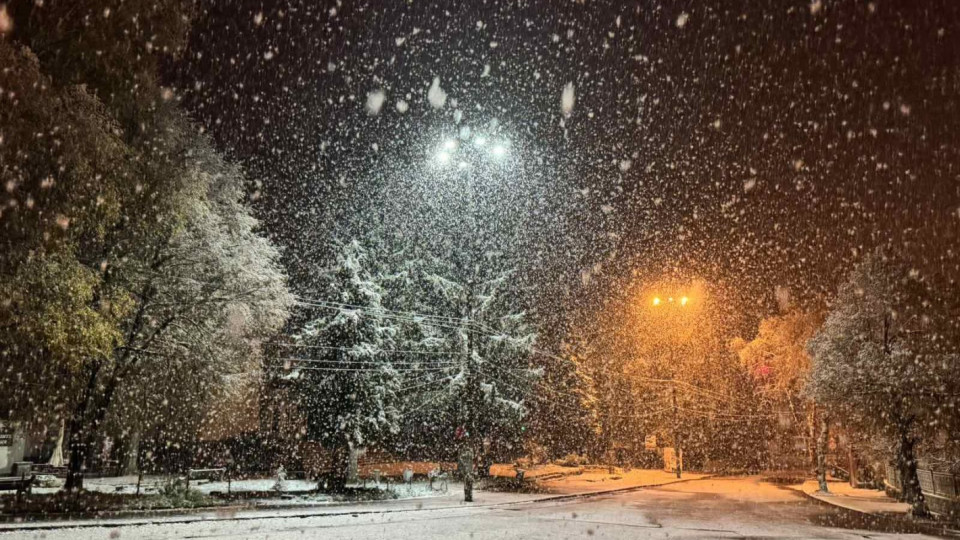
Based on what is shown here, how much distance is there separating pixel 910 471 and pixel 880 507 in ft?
13.0

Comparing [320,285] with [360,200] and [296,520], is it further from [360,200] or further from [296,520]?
[296,520]

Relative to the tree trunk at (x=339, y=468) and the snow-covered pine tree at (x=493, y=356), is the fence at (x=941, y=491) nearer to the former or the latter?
the snow-covered pine tree at (x=493, y=356)

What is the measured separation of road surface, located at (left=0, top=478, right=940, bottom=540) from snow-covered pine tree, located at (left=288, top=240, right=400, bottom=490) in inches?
261

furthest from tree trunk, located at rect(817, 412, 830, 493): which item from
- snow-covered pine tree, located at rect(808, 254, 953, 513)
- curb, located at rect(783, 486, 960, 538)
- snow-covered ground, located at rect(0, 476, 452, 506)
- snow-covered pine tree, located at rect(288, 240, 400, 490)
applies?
snow-covered pine tree, located at rect(288, 240, 400, 490)

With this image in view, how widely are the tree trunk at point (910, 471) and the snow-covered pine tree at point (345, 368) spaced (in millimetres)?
17984

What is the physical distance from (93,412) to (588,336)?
3551 centimetres

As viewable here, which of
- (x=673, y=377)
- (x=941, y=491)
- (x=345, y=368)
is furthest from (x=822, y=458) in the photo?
(x=345, y=368)

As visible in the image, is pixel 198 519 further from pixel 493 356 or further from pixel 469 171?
pixel 493 356

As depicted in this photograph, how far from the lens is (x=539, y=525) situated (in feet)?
48.0

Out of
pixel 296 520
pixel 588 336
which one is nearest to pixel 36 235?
pixel 296 520

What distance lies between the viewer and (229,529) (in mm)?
13750

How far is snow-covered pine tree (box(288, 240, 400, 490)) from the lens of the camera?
25062 mm

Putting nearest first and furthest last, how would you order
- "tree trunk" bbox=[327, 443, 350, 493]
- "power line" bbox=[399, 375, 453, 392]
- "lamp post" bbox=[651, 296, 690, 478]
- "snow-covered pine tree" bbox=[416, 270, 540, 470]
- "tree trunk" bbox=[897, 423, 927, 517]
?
"tree trunk" bbox=[897, 423, 927, 517] → "tree trunk" bbox=[327, 443, 350, 493] → "snow-covered pine tree" bbox=[416, 270, 540, 470] → "power line" bbox=[399, 375, 453, 392] → "lamp post" bbox=[651, 296, 690, 478]

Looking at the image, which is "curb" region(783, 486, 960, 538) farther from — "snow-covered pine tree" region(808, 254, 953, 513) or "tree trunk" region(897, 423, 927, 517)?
"snow-covered pine tree" region(808, 254, 953, 513)
